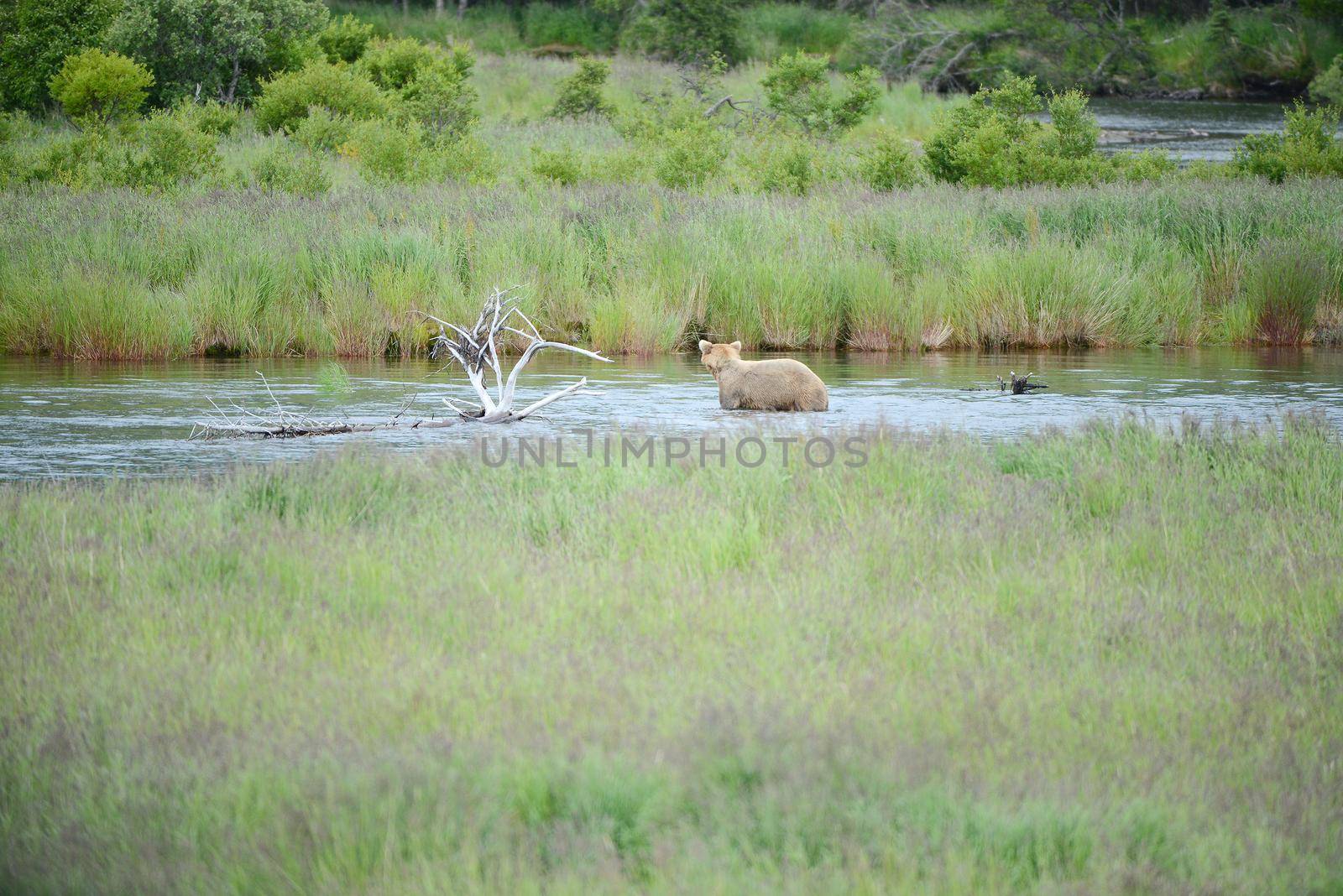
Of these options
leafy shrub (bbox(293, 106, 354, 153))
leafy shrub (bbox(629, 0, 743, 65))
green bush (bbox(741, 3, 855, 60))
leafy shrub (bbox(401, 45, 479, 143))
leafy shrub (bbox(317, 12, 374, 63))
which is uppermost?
green bush (bbox(741, 3, 855, 60))

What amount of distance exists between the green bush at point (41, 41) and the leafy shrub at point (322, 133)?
10.6 metres

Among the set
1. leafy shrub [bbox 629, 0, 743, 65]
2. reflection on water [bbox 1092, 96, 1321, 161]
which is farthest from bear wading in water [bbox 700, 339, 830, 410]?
leafy shrub [bbox 629, 0, 743, 65]

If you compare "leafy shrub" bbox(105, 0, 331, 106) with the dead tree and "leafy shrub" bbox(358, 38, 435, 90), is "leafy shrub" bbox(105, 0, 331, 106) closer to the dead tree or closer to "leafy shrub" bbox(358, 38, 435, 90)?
"leafy shrub" bbox(358, 38, 435, 90)

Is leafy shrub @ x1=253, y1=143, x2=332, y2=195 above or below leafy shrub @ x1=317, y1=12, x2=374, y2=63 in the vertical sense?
below

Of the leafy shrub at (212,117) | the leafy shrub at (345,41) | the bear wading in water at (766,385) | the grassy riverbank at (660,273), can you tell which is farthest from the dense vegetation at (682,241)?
the leafy shrub at (345,41)

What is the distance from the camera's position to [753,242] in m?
17.3

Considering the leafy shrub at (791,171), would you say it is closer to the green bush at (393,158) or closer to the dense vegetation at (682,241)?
the dense vegetation at (682,241)

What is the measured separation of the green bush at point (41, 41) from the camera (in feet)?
116

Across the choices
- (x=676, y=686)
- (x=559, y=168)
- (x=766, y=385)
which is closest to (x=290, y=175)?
(x=559, y=168)

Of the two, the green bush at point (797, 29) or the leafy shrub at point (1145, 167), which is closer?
the leafy shrub at point (1145, 167)

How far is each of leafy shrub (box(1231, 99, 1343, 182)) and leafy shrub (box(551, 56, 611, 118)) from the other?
59.7 ft

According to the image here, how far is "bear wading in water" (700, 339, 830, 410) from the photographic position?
1133cm

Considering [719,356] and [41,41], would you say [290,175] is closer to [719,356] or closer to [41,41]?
[719,356]

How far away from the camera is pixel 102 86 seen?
29.5 meters
